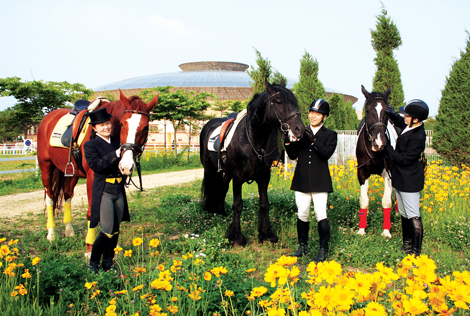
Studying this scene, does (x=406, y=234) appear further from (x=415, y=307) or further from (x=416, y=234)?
(x=415, y=307)

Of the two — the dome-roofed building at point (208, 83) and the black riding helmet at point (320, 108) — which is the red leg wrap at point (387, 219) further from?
the dome-roofed building at point (208, 83)

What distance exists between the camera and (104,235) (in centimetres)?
317

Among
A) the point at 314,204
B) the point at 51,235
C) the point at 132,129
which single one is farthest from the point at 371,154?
the point at 51,235

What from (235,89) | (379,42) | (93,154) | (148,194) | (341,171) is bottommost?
(148,194)

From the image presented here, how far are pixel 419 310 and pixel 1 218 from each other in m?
7.33

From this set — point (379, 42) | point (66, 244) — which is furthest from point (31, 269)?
point (379, 42)

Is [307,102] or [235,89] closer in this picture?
[307,102]

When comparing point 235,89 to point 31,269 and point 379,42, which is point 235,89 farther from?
point 31,269

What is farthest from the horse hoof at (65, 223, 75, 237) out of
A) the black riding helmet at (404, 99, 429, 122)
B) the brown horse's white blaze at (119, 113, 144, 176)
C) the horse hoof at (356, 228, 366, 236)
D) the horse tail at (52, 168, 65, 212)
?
the black riding helmet at (404, 99, 429, 122)

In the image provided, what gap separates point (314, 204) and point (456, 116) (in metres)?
9.62

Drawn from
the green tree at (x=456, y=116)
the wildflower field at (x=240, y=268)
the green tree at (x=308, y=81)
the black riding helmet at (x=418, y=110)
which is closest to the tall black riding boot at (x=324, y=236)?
the wildflower field at (x=240, y=268)

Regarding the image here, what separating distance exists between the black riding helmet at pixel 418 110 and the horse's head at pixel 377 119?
365 mm

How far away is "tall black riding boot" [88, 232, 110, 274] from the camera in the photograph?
10.4ft

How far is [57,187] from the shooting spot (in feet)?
17.1
